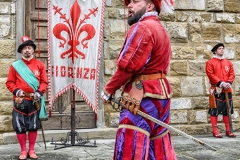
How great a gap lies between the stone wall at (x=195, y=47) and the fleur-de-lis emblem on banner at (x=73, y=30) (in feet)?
4.27

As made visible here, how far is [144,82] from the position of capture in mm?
2926

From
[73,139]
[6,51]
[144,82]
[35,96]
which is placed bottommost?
[73,139]

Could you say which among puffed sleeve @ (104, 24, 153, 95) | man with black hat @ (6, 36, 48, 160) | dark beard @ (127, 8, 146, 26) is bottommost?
man with black hat @ (6, 36, 48, 160)

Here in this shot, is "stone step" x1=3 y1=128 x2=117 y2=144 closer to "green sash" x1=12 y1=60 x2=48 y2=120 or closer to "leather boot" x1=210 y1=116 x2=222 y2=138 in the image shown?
"green sash" x1=12 y1=60 x2=48 y2=120

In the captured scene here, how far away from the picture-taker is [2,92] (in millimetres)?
6082

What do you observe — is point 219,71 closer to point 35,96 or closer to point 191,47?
point 191,47

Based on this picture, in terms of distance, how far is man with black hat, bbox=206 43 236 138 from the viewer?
6.84 metres

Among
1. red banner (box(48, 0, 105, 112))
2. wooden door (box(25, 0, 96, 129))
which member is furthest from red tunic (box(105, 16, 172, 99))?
wooden door (box(25, 0, 96, 129))

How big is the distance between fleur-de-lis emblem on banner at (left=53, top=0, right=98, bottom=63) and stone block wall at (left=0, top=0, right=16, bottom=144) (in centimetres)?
110

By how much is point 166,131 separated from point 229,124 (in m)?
4.18

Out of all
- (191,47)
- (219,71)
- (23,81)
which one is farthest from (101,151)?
(191,47)

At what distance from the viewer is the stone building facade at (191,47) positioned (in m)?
6.75

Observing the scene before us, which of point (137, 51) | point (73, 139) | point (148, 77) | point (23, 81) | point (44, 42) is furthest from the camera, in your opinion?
point (44, 42)

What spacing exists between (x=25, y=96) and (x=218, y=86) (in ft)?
11.7
